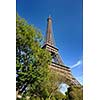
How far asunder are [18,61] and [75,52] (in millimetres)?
398

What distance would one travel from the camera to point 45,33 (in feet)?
6.19

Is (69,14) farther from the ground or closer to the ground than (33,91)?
farther from the ground

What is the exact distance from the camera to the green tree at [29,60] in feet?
5.98

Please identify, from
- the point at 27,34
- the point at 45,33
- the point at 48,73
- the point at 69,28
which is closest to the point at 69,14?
the point at 69,28

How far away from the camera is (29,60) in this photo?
74.0 inches

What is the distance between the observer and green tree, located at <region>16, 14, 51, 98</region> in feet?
5.98

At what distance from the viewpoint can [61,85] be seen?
1.95m

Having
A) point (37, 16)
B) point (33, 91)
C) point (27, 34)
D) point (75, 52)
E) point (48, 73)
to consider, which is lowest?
point (33, 91)

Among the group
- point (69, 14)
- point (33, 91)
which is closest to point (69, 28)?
point (69, 14)

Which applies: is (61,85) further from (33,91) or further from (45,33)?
(45,33)
